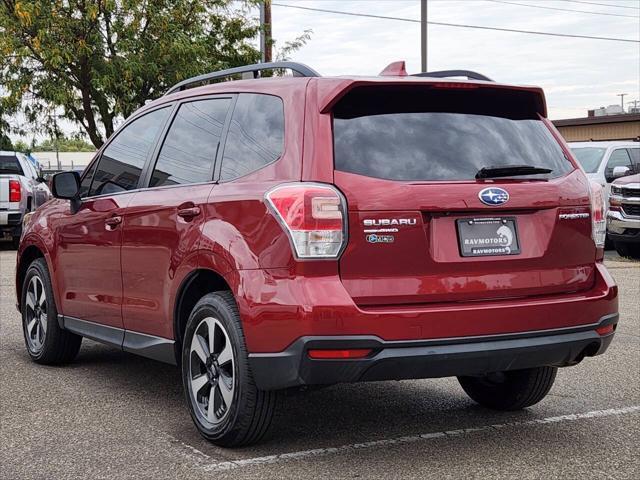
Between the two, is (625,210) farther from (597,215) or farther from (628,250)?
(597,215)

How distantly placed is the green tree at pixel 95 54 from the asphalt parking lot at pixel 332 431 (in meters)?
18.5

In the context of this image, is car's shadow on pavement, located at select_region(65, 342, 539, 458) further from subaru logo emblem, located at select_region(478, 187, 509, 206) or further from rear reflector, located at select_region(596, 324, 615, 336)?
subaru logo emblem, located at select_region(478, 187, 509, 206)

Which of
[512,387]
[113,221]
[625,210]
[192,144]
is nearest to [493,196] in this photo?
[512,387]

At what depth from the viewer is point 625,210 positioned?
52.7ft

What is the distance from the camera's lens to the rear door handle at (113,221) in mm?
5797

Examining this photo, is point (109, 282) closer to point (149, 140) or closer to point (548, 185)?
point (149, 140)

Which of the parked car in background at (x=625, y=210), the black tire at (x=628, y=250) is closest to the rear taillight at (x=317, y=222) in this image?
the parked car in background at (x=625, y=210)

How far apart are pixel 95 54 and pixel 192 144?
2064 cm

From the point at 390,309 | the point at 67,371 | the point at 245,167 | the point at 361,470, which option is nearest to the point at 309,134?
the point at 245,167

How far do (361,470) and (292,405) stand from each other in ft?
4.63

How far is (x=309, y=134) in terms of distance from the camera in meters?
4.41

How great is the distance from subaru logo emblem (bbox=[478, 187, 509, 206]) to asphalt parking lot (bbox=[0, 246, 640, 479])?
3.91ft

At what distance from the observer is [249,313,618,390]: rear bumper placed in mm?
4188

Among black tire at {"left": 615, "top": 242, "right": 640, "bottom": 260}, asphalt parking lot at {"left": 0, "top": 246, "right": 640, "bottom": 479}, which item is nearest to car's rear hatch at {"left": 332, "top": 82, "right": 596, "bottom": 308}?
asphalt parking lot at {"left": 0, "top": 246, "right": 640, "bottom": 479}
